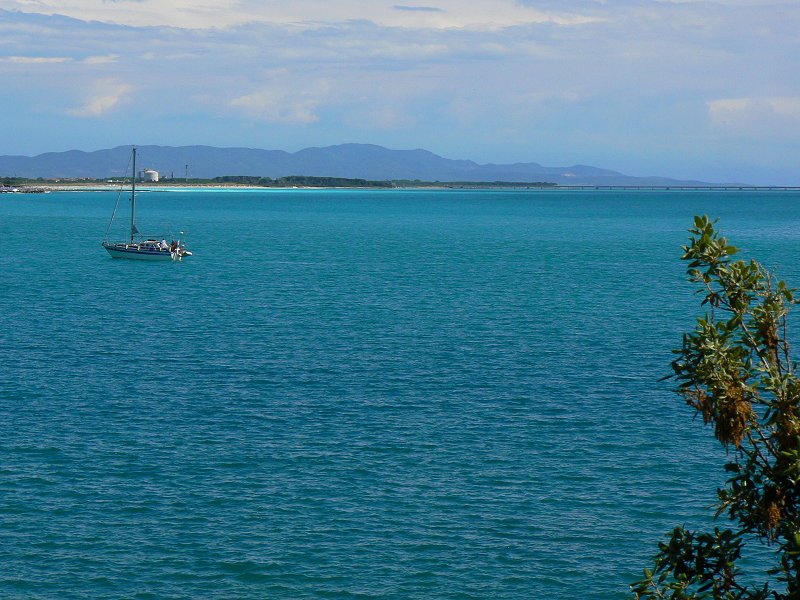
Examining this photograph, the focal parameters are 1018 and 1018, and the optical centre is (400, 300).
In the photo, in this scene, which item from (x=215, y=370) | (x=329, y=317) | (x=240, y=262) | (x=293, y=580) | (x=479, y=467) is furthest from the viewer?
(x=240, y=262)

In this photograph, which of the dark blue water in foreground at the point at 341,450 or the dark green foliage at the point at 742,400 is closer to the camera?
the dark green foliage at the point at 742,400

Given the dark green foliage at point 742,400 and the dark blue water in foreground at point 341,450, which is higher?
the dark green foliage at point 742,400

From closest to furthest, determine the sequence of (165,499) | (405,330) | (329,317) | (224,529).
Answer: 1. (224,529)
2. (165,499)
3. (405,330)
4. (329,317)

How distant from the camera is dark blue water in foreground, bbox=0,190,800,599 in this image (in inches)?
1165

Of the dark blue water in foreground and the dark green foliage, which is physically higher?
the dark green foliage

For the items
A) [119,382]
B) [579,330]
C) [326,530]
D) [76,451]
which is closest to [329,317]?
[579,330]

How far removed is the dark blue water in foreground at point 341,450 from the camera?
97.1 feet

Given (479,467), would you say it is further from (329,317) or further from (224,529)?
(329,317)

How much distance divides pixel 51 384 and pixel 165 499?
57.8ft

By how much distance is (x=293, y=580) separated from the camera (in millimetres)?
28766

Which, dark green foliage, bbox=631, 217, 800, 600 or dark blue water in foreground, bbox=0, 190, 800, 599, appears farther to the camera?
dark blue water in foreground, bbox=0, 190, 800, 599

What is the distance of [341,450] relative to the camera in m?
38.8

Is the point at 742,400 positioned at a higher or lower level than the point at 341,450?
higher

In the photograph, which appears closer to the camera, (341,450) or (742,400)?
(742,400)
